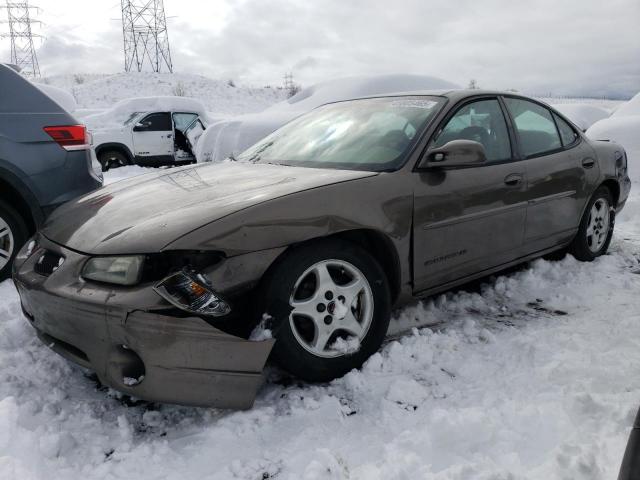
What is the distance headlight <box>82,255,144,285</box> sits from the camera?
2.04m

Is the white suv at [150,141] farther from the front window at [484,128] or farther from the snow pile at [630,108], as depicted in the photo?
the front window at [484,128]

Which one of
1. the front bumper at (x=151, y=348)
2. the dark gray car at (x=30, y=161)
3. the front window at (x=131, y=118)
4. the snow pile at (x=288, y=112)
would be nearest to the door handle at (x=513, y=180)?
the front bumper at (x=151, y=348)

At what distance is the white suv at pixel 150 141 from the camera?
37.4 feet

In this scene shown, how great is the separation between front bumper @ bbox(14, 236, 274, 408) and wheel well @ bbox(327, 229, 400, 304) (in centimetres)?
74

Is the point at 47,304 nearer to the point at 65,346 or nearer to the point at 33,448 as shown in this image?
the point at 65,346

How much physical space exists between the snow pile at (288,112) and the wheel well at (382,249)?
4.94 metres

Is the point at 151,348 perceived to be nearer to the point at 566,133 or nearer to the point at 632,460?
the point at 632,460

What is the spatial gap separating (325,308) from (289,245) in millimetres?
344

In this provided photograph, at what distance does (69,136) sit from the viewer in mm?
3846

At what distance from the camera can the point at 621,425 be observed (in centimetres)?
204

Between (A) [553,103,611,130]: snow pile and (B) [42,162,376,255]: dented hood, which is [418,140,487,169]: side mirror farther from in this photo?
(A) [553,103,611,130]: snow pile

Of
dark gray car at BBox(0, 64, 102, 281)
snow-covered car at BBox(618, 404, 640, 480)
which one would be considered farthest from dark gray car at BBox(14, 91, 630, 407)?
snow-covered car at BBox(618, 404, 640, 480)

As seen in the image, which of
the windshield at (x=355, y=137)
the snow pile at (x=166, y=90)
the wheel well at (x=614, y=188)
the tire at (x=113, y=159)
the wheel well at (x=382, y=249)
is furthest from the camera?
the snow pile at (x=166, y=90)

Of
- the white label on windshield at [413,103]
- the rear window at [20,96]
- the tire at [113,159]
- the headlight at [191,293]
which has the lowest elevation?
the tire at [113,159]
